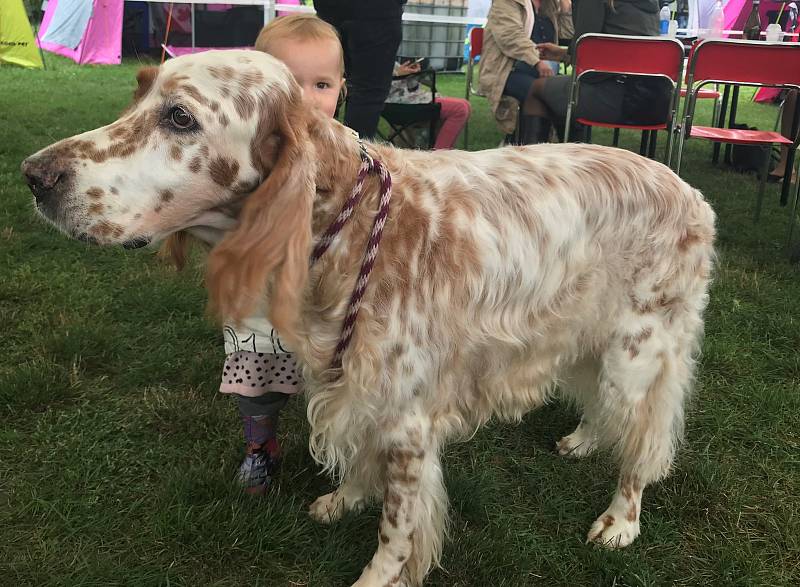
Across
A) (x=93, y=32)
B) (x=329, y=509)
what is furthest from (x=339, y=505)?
(x=93, y=32)

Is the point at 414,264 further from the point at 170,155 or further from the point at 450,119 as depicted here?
the point at 450,119

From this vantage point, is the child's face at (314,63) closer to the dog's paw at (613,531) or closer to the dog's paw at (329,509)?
the dog's paw at (329,509)

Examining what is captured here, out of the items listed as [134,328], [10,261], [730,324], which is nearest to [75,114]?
[10,261]

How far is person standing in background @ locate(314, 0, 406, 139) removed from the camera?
11.3ft

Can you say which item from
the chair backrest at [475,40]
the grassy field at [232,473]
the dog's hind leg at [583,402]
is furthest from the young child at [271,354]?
the chair backrest at [475,40]

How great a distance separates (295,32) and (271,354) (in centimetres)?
120

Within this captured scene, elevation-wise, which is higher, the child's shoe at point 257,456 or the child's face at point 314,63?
the child's face at point 314,63

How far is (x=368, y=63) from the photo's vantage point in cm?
354

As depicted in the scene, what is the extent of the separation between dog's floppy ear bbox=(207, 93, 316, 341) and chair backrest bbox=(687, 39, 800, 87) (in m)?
4.19

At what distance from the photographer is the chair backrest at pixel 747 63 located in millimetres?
4684

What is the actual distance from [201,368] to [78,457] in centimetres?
72

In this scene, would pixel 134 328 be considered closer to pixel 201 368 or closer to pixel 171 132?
pixel 201 368

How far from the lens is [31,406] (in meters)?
2.84

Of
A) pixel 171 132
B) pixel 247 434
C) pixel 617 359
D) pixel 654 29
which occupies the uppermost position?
pixel 654 29
